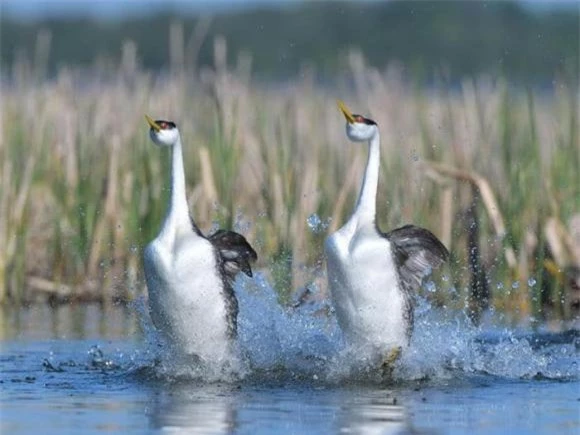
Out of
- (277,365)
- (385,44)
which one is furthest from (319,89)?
(385,44)

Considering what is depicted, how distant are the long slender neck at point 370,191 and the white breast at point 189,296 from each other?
0.88 metres

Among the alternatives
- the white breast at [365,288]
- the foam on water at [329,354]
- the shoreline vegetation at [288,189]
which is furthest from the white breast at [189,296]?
the shoreline vegetation at [288,189]

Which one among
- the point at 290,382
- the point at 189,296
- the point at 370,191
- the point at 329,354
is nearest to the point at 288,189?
the point at 329,354

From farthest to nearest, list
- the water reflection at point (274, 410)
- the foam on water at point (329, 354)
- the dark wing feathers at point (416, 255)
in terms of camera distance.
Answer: the dark wing feathers at point (416, 255) < the foam on water at point (329, 354) < the water reflection at point (274, 410)

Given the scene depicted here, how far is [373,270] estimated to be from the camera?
38.7 feet

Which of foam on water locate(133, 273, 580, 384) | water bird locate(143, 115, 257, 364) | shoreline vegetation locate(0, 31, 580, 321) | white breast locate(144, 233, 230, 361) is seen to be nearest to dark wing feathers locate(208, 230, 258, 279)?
water bird locate(143, 115, 257, 364)

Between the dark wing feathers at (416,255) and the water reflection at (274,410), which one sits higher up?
the dark wing feathers at (416,255)

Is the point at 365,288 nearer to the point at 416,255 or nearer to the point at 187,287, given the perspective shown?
the point at 416,255

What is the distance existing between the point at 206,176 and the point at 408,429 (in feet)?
19.7

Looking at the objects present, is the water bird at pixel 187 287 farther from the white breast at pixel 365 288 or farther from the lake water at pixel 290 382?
the white breast at pixel 365 288

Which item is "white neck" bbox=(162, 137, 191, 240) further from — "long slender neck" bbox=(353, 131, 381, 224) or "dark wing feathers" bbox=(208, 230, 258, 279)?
"long slender neck" bbox=(353, 131, 381, 224)

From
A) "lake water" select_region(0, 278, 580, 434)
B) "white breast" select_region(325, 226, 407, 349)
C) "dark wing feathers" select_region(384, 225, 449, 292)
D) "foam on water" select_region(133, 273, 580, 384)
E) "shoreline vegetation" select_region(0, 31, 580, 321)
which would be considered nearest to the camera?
"lake water" select_region(0, 278, 580, 434)

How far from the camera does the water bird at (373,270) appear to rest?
11.8 m

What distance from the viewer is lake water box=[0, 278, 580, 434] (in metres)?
10.1
